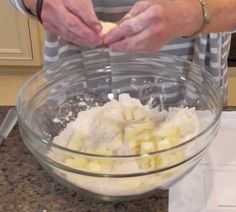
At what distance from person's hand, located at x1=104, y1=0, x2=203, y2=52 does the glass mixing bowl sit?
0.42 ft

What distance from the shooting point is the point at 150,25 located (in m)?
0.69

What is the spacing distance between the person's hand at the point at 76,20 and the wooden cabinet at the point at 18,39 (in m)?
1.22

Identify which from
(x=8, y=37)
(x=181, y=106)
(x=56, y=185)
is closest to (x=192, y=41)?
(x=181, y=106)

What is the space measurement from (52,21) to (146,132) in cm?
22

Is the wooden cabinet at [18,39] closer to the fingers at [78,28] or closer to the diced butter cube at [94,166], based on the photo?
the fingers at [78,28]

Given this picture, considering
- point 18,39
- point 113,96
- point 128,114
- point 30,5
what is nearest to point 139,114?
point 128,114

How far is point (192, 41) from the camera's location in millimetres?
1014

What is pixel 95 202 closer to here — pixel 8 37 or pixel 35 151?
pixel 35 151

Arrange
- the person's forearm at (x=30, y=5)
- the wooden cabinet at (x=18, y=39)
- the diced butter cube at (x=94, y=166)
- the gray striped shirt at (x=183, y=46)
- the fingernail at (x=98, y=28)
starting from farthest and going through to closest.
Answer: the wooden cabinet at (x=18, y=39) < the gray striped shirt at (x=183, y=46) < the person's forearm at (x=30, y=5) < the fingernail at (x=98, y=28) < the diced butter cube at (x=94, y=166)

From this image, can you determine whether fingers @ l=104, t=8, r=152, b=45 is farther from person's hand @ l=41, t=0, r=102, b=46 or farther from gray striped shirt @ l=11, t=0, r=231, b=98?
gray striped shirt @ l=11, t=0, r=231, b=98

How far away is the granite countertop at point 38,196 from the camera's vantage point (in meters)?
0.69

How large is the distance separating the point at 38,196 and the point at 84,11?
28cm

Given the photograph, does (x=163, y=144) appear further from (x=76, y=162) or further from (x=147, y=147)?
(x=76, y=162)

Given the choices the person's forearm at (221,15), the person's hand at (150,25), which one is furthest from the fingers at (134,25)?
the person's forearm at (221,15)
